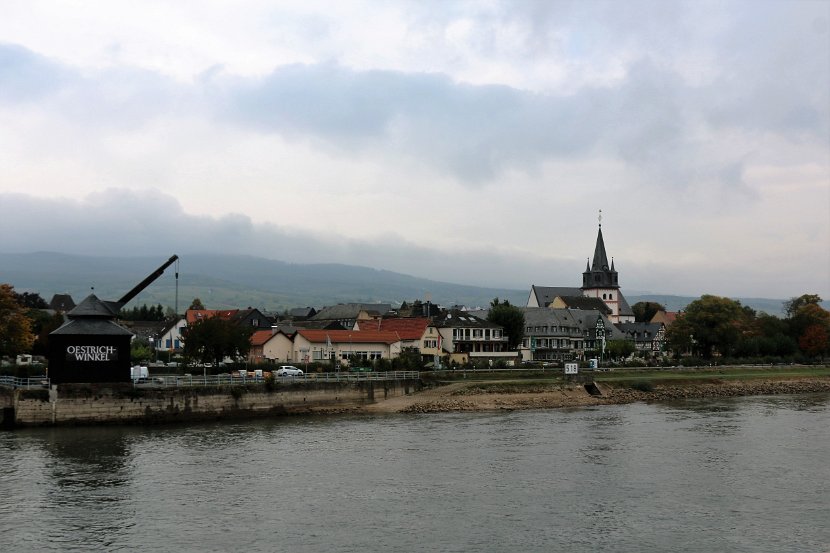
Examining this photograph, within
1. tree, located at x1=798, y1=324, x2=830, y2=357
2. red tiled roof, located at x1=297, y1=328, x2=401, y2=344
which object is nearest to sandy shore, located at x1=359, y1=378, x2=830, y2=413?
red tiled roof, located at x1=297, y1=328, x2=401, y2=344

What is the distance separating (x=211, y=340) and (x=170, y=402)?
1546 cm

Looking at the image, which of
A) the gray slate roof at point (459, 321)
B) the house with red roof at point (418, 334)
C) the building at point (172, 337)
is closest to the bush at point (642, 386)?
the house with red roof at point (418, 334)

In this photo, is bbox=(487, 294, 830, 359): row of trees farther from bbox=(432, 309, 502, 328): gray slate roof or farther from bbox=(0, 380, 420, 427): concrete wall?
bbox=(0, 380, 420, 427): concrete wall

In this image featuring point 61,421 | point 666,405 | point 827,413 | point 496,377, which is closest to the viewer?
point 61,421

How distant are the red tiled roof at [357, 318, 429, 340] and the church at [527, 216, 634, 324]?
258 ft

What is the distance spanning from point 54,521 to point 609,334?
115 metres

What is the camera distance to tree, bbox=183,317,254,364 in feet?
239

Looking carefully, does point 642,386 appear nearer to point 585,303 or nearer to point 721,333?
point 721,333

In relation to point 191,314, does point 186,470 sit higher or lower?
lower

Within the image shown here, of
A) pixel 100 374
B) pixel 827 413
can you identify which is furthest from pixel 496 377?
pixel 100 374

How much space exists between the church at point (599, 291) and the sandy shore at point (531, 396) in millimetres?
93035

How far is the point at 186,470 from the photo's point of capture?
3956cm

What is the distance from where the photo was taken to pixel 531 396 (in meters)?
71.9

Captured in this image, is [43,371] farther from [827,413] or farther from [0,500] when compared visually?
[827,413]
